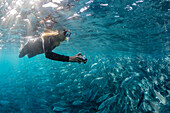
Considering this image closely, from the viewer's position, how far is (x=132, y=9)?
8.94 m

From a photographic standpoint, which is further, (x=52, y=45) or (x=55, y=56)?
(x=52, y=45)

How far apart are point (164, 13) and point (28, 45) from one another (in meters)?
11.1

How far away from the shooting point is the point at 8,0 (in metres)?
7.36

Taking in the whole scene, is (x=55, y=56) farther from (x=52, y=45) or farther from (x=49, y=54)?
(x=52, y=45)

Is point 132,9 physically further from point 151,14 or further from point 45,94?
point 45,94

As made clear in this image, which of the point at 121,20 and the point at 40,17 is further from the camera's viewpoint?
the point at 121,20

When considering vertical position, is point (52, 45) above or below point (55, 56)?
above

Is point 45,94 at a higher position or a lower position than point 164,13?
lower

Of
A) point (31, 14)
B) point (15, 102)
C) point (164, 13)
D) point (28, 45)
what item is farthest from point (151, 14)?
point (15, 102)

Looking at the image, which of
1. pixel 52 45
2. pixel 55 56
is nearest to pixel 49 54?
pixel 55 56

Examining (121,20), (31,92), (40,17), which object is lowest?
(31,92)

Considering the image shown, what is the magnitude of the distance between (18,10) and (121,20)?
9833 mm

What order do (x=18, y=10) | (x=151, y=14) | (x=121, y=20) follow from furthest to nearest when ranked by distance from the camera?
(x=121, y=20), (x=151, y=14), (x=18, y=10)

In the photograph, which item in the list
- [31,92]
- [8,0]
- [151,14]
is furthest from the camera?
[31,92]
